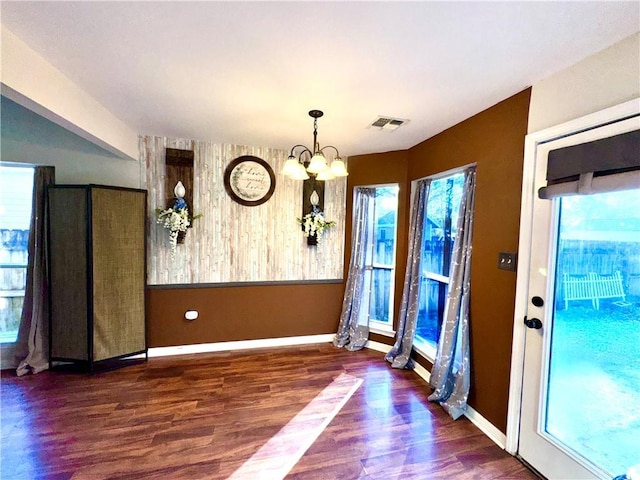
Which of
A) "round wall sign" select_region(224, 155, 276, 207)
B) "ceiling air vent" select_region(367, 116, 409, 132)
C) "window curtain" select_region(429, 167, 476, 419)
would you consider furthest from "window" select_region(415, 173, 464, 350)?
"round wall sign" select_region(224, 155, 276, 207)

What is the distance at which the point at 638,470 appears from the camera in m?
1.26

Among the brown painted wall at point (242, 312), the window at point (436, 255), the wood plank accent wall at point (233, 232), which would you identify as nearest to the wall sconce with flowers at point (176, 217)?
the wood plank accent wall at point (233, 232)

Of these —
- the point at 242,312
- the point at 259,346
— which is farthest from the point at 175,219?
the point at 259,346

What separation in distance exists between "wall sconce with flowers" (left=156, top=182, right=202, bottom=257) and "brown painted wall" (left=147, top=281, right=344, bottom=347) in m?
0.66

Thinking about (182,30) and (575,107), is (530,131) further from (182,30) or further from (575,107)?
(182,30)

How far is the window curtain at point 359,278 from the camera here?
11.7 ft

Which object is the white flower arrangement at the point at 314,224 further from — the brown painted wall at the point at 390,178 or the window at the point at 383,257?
the window at the point at 383,257

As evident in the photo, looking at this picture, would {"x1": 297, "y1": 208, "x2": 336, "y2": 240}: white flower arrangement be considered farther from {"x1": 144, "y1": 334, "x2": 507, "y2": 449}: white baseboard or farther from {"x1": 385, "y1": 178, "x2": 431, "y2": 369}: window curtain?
{"x1": 144, "y1": 334, "x2": 507, "y2": 449}: white baseboard

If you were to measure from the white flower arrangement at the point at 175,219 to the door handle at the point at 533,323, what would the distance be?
3276 mm

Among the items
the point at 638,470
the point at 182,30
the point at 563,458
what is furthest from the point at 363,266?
the point at 182,30

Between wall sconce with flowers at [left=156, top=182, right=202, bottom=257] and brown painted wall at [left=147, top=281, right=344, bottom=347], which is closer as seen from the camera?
wall sconce with flowers at [left=156, top=182, right=202, bottom=257]

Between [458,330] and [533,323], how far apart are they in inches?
27.9

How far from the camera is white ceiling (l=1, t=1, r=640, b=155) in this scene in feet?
4.09

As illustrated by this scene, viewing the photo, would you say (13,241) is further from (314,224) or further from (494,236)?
(494,236)
